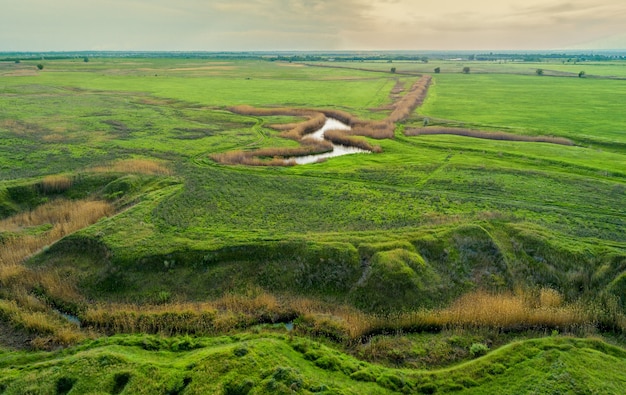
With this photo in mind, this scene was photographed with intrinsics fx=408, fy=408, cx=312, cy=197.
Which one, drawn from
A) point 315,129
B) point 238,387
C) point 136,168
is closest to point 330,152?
point 315,129

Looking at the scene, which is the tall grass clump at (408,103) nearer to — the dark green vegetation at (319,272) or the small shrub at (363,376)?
the dark green vegetation at (319,272)

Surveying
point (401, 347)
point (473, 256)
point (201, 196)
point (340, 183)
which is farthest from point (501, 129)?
point (401, 347)

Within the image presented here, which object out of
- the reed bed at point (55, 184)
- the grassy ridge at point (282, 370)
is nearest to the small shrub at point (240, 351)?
the grassy ridge at point (282, 370)

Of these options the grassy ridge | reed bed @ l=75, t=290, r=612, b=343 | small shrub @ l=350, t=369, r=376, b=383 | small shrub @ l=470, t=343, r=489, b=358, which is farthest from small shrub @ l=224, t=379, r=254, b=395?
small shrub @ l=470, t=343, r=489, b=358

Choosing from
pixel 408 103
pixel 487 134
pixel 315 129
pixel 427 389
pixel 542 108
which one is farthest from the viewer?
pixel 408 103

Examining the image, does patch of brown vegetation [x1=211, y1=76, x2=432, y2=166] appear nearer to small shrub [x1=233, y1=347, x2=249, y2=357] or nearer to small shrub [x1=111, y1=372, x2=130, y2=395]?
small shrub [x1=233, y1=347, x2=249, y2=357]

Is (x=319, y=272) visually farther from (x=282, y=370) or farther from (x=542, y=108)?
(x=542, y=108)
